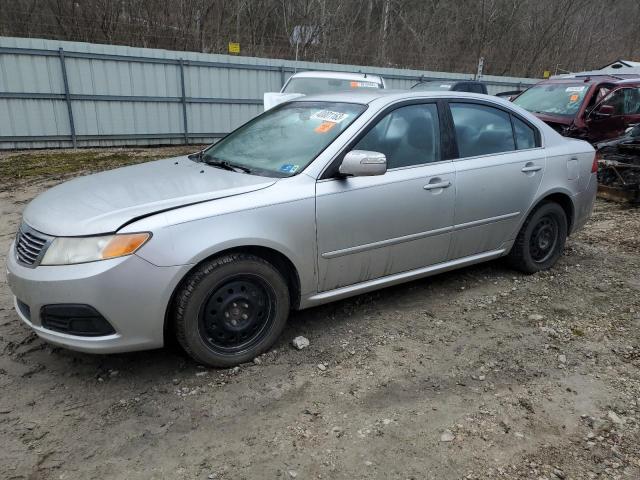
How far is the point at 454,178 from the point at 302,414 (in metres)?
2.13

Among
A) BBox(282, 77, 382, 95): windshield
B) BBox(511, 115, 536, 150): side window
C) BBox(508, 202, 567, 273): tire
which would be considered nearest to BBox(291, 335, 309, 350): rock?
BBox(508, 202, 567, 273): tire

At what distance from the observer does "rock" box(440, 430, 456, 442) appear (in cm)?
256

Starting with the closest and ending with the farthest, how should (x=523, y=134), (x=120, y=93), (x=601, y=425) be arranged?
(x=601, y=425)
(x=523, y=134)
(x=120, y=93)

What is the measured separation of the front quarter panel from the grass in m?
7.02

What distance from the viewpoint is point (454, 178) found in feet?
12.7

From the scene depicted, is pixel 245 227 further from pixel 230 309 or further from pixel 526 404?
pixel 526 404

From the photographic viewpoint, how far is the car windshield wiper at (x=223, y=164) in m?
3.50

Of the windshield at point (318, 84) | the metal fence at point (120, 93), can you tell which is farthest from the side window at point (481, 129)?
the metal fence at point (120, 93)

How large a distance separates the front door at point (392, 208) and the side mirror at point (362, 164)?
0.45ft

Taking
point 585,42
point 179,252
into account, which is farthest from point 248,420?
point 585,42

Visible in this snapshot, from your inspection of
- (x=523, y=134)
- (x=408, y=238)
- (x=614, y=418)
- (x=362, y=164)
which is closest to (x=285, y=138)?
(x=362, y=164)

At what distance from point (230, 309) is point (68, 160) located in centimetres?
857

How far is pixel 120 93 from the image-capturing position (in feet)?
37.9

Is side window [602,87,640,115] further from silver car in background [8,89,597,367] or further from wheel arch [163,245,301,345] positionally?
wheel arch [163,245,301,345]
